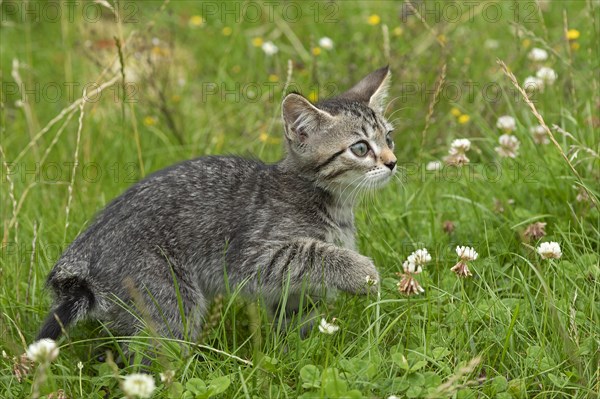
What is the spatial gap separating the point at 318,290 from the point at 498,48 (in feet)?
15.0

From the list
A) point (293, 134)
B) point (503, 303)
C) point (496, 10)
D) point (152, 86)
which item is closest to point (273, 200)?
point (293, 134)

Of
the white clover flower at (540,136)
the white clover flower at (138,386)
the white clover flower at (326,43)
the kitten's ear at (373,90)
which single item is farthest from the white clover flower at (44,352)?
the white clover flower at (326,43)

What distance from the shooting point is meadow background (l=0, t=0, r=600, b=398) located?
3914 mm

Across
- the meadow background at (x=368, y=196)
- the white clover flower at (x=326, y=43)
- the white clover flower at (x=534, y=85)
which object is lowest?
the meadow background at (x=368, y=196)

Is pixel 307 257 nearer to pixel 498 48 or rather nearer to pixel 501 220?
pixel 501 220

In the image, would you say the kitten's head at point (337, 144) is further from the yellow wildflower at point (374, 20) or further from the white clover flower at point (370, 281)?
the yellow wildflower at point (374, 20)

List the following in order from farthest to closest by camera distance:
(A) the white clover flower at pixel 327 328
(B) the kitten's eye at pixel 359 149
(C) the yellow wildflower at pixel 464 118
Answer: (C) the yellow wildflower at pixel 464 118 < (B) the kitten's eye at pixel 359 149 < (A) the white clover flower at pixel 327 328

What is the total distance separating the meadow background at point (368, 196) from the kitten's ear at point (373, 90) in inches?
14.3

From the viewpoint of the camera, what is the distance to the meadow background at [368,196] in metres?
3.91

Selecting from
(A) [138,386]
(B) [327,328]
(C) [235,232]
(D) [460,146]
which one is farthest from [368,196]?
(A) [138,386]

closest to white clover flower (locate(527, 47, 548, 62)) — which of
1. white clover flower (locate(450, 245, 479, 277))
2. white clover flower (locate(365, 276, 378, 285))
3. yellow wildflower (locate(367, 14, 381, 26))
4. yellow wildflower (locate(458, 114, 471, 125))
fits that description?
yellow wildflower (locate(458, 114, 471, 125))

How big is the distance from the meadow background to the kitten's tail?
17 cm

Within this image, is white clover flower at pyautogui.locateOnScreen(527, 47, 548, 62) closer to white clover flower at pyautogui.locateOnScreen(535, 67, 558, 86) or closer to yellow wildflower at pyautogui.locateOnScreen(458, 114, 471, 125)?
white clover flower at pyautogui.locateOnScreen(535, 67, 558, 86)

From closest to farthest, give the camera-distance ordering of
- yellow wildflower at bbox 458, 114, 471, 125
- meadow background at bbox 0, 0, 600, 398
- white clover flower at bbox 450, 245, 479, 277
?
meadow background at bbox 0, 0, 600, 398 → white clover flower at bbox 450, 245, 479, 277 → yellow wildflower at bbox 458, 114, 471, 125
